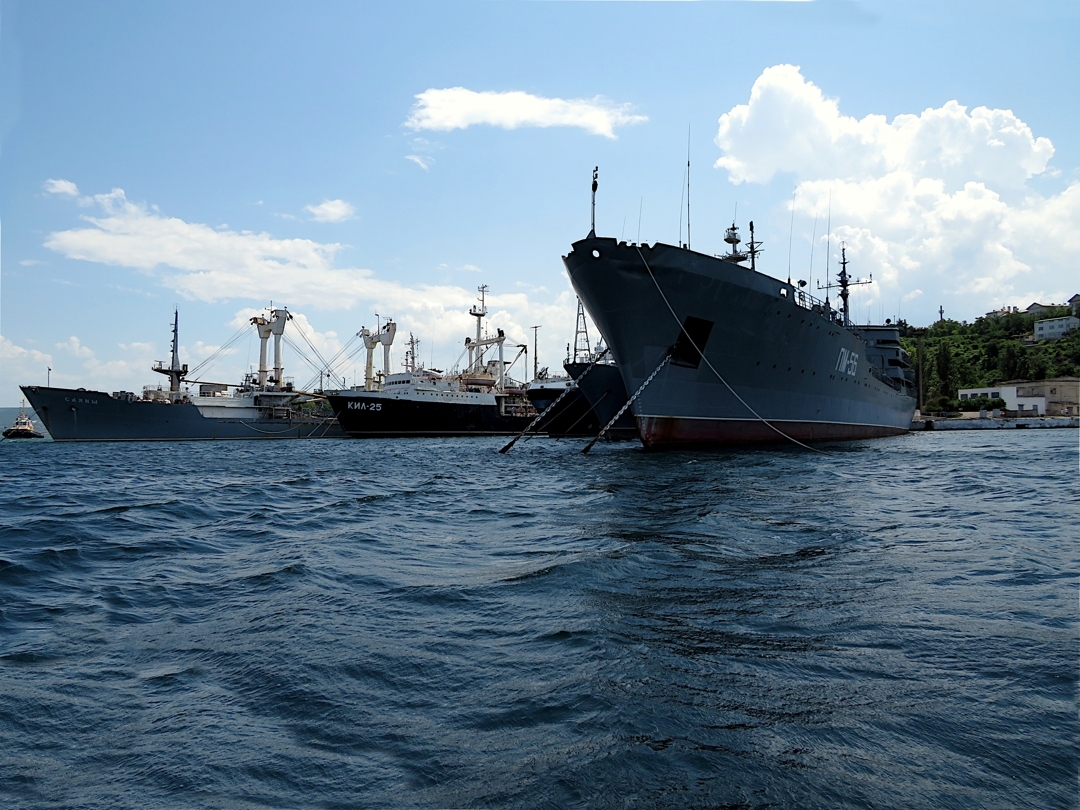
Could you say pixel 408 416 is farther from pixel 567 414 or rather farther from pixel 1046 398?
pixel 1046 398

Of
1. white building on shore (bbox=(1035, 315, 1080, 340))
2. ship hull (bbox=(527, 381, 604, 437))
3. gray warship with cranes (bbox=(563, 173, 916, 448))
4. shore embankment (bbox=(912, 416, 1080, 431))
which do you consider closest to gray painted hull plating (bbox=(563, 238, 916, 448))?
gray warship with cranes (bbox=(563, 173, 916, 448))

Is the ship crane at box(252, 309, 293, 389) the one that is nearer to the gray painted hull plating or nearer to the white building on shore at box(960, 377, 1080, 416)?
the gray painted hull plating

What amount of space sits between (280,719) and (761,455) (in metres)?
17.9

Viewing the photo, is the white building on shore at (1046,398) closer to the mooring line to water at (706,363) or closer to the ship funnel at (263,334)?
the mooring line to water at (706,363)

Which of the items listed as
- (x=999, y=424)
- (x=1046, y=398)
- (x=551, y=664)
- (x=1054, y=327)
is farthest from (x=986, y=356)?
(x=551, y=664)

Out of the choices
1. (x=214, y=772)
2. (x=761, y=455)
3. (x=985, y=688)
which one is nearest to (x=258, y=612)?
(x=214, y=772)

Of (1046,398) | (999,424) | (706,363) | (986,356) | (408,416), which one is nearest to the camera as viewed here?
(706,363)

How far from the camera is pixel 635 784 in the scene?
8.76 feet

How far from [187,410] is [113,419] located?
180 inches

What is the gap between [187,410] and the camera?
46.5 m

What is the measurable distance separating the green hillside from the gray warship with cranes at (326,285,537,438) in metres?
41.3

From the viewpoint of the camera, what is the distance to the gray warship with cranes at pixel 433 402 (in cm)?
4653

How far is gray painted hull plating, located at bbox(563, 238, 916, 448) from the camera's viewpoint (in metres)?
19.1

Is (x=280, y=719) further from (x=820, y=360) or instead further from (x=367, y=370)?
(x=367, y=370)
